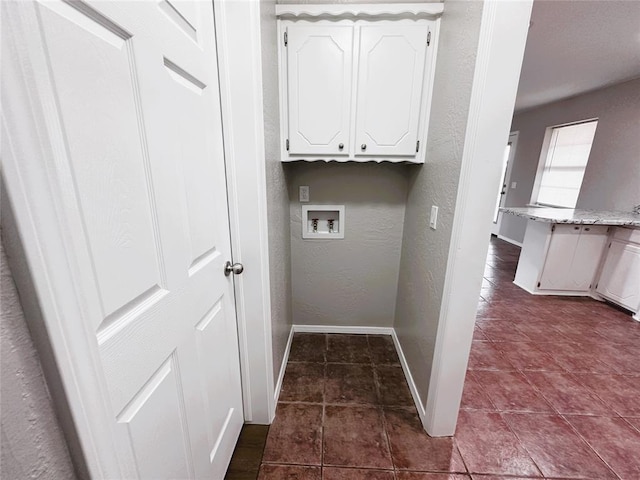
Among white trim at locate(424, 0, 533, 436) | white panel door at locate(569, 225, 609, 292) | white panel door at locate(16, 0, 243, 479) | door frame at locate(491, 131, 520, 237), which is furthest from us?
door frame at locate(491, 131, 520, 237)

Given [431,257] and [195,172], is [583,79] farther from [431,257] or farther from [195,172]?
[195,172]

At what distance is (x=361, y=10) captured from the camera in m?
1.46

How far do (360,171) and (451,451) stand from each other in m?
1.80

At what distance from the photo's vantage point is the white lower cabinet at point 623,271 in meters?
2.60

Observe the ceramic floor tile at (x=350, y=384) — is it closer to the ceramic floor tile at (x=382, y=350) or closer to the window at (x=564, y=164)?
the ceramic floor tile at (x=382, y=350)

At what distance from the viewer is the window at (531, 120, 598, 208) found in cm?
412

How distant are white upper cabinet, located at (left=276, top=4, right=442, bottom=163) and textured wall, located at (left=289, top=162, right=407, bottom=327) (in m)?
0.30

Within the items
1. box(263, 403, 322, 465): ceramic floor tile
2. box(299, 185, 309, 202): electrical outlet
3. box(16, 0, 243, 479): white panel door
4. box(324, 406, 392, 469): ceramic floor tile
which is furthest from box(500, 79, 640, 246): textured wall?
box(16, 0, 243, 479): white panel door

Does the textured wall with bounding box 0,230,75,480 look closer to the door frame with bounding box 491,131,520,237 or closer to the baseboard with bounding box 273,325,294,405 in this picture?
the baseboard with bounding box 273,325,294,405

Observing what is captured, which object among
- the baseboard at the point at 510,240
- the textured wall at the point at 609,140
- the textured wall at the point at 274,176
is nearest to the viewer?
the textured wall at the point at 274,176

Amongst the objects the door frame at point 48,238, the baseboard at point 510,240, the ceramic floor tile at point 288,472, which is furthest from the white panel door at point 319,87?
the baseboard at point 510,240

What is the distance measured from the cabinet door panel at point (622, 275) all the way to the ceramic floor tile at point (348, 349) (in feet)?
9.24

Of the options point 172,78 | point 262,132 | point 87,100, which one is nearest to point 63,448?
point 87,100

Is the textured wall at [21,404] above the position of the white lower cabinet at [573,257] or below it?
above
